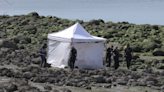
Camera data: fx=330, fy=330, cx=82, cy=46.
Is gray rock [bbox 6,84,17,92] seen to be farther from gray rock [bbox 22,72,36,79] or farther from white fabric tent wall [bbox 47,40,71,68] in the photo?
white fabric tent wall [bbox 47,40,71,68]

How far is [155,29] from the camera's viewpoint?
186 ft

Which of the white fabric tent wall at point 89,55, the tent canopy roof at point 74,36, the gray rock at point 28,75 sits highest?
the tent canopy roof at point 74,36

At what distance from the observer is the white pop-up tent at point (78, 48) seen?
20.0 meters

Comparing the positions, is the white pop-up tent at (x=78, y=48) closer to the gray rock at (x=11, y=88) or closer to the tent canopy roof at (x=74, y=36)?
the tent canopy roof at (x=74, y=36)

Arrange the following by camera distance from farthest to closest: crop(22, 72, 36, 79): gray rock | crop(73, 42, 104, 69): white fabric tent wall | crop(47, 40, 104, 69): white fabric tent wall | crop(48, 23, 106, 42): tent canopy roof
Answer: crop(73, 42, 104, 69): white fabric tent wall → crop(47, 40, 104, 69): white fabric tent wall → crop(48, 23, 106, 42): tent canopy roof → crop(22, 72, 36, 79): gray rock

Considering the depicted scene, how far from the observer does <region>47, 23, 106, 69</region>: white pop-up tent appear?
19984 millimetres

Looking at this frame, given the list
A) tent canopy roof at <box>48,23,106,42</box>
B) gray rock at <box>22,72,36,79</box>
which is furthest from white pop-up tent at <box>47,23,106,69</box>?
gray rock at <box>22,72,36,79</box>

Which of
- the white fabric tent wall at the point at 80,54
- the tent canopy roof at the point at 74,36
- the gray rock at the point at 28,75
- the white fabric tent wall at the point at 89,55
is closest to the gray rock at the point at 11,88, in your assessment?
the gray rock at the point at 28,75

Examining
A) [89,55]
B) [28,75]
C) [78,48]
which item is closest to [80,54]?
[78,48]

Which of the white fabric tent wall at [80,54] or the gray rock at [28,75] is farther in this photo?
the white fabric tent wall at [80,54]

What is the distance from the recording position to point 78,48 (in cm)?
2031

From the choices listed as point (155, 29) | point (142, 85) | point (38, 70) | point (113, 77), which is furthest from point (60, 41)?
point (155, 29)

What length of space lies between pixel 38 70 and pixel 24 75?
1583 mm

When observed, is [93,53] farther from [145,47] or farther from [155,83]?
[145,47]
